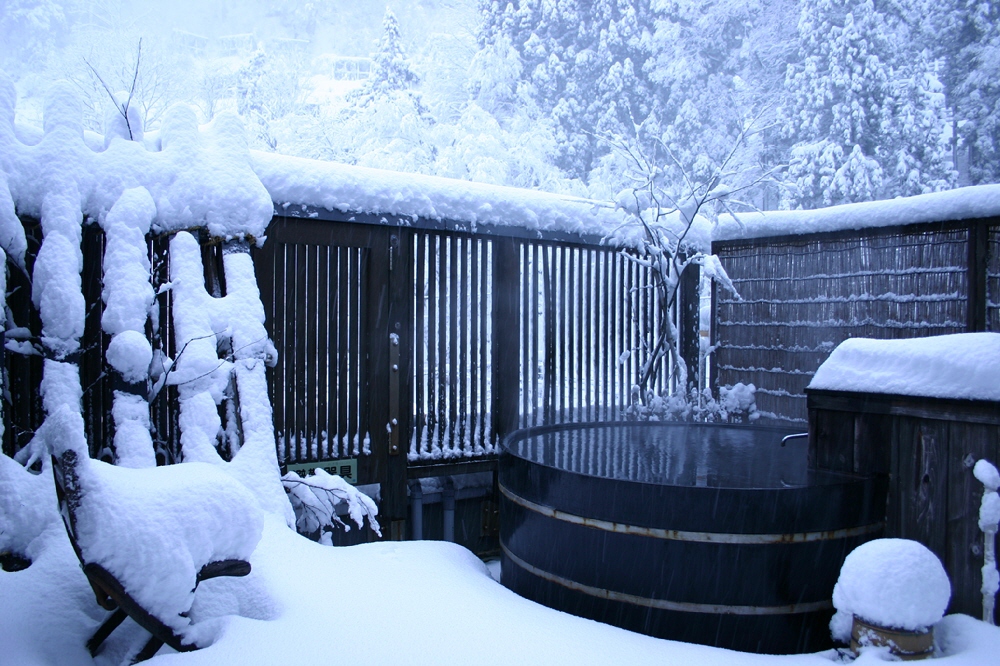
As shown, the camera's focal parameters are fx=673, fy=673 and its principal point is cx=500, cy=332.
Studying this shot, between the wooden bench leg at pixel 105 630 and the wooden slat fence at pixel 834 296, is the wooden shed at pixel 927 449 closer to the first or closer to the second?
the wooden slat fence at pixel 834 296

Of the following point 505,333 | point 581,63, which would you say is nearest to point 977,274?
point 505,333

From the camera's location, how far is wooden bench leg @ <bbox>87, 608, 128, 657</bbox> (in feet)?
7.55

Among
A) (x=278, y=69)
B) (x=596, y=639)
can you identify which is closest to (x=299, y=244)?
(x=596, y=639)

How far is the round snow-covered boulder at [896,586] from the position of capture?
2418 mm

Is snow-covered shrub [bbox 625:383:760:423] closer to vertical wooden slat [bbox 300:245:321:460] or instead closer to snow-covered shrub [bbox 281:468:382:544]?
vertical wooden slat [bbox 300:245:321:460]

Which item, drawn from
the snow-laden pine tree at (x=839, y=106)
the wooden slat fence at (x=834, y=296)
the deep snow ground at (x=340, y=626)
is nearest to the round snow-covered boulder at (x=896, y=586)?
the deep snow ground at (x=340, y=626)

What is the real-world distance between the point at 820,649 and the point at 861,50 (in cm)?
1711

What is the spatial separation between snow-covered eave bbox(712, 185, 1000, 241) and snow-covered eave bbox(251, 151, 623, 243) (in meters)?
1.22

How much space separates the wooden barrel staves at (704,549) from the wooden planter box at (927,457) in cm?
11

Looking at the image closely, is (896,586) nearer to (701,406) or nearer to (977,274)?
(977,274)

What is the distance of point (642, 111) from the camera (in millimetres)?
18828

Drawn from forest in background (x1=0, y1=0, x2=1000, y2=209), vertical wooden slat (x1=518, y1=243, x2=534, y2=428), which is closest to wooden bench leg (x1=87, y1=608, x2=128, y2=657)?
vertical wooden slat (x1=518, y1=243, x2=534, y2=428)

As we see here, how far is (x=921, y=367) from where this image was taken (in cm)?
308

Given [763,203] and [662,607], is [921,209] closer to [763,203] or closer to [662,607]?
[662,607]
